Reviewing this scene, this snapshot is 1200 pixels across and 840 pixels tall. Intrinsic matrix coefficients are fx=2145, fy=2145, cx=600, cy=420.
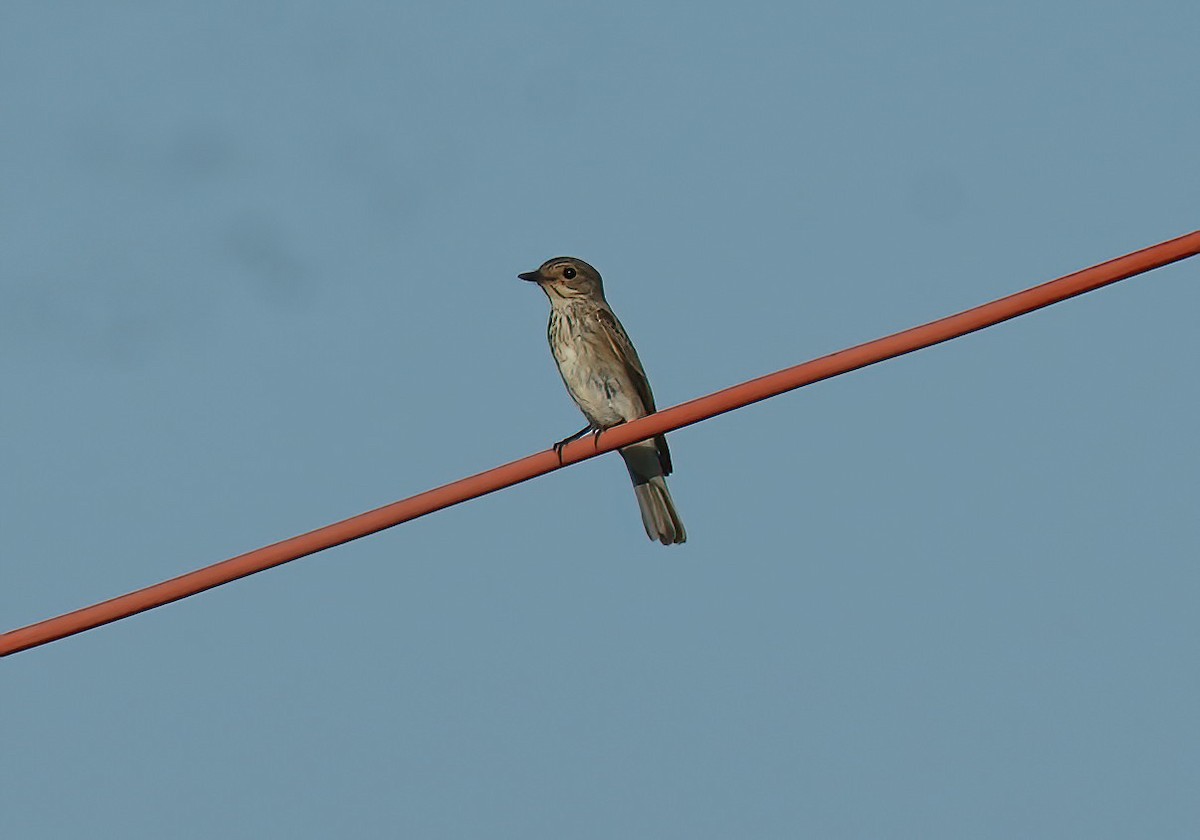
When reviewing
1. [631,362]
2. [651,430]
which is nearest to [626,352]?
[631,362]

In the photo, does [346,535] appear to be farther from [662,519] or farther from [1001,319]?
[662,519]

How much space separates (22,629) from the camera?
797 centimetres

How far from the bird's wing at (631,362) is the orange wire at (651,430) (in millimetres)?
5537

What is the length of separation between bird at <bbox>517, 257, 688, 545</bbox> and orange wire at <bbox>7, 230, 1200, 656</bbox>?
5465 millimetres

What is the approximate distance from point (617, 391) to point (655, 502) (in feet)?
2.53

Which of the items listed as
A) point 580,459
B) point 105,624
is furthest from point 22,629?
point 580,459

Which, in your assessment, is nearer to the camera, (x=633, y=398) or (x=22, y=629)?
(x=22, y=629)

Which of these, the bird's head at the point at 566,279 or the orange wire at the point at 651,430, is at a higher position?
the bird's head at the point at 566,279

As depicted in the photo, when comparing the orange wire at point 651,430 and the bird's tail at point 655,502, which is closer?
the orange wire at point 651,430

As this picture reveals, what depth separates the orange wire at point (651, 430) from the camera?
724 cm

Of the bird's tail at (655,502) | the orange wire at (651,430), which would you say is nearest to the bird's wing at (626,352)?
the bird's tail at (655,502)

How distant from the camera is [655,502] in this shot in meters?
14.1

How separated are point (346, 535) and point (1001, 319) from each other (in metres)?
2.55

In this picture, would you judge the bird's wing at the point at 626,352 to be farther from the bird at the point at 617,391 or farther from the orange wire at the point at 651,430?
the orange wire at the point at 651,430
